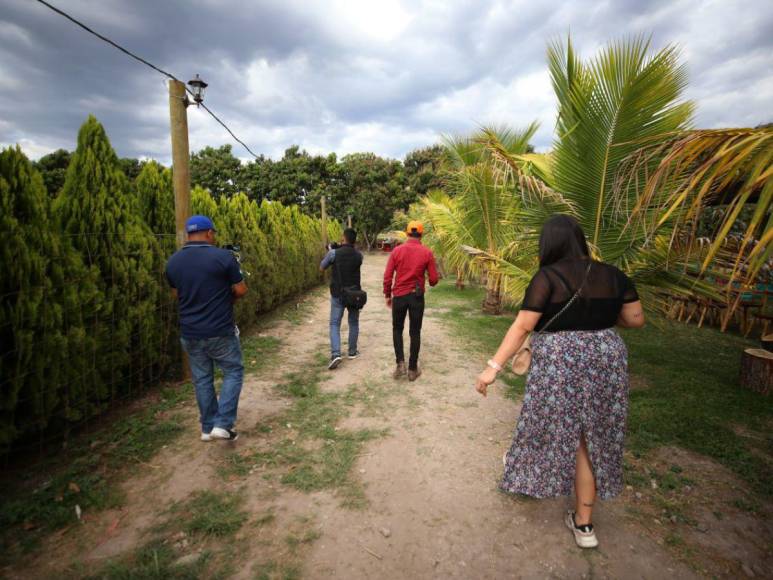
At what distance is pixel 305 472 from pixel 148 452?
1389 millimetres

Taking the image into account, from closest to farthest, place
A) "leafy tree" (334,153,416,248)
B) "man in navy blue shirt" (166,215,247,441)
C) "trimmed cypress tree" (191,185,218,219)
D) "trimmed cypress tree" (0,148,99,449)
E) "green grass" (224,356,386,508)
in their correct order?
"trimmed cypress tree" (0,148,99,449)
"green grass" (224,356,386,508)
"man in navy blue shirt" (166,215,247,441)
"trimmed cypress tree" (191,185,218,219)
"leafy tree" (334,153,416,248)

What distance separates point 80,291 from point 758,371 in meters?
7.38

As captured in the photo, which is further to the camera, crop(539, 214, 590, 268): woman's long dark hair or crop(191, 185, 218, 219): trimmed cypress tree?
crop(191, 185, 218, 219): trimmed cypress tree

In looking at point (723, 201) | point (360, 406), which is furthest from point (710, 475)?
point (360, 406)

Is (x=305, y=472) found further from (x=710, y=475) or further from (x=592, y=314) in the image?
(x=710, y=475)

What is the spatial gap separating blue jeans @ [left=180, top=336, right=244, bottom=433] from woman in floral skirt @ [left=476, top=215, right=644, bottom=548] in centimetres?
208

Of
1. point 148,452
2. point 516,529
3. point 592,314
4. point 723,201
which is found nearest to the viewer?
point 592,314

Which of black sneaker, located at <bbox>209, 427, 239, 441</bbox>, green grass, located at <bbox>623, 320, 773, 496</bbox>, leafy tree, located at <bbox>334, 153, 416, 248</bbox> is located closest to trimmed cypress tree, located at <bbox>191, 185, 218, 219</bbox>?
black sneaker, located at <bbox>209, 427, 239, 441</bbox>

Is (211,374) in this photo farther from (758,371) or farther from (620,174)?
(758,371)

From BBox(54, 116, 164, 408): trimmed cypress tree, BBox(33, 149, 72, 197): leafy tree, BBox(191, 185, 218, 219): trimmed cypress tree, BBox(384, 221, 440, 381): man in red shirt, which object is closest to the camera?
BBox(54, 116, 164, 408): trimmed cypress tree

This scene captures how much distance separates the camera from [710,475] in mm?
2932

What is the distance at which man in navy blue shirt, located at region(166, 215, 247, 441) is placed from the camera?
2.93 meters

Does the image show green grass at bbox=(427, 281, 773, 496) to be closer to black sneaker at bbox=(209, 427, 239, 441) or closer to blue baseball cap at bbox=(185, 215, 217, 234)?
black sneaker at bbox=(209, 427, 239, 441)

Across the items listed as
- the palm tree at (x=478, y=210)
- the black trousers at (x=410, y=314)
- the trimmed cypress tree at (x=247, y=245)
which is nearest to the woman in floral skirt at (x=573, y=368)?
the black trousers at (x=410, y=314)
